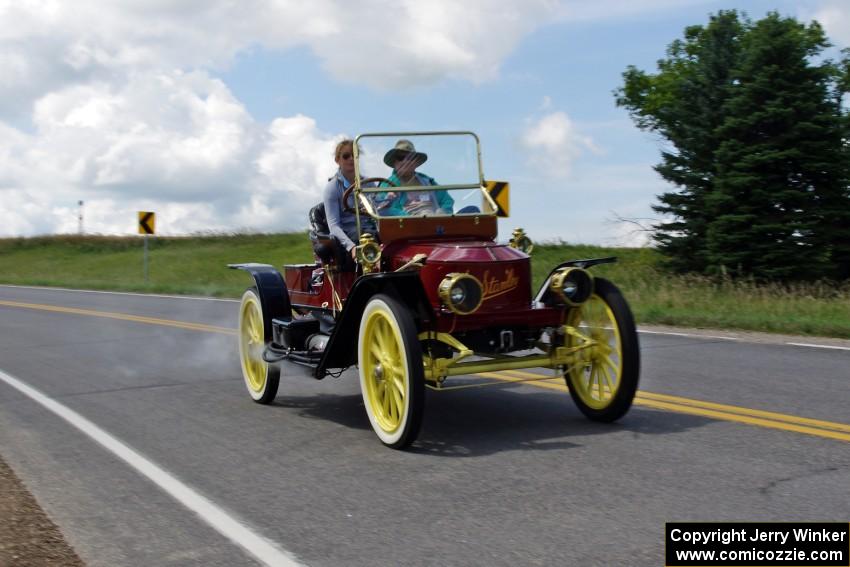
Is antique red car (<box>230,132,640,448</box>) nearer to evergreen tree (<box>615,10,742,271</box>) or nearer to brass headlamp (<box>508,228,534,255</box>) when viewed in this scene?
brass headlamp (<box>508,228,534,255</box>)

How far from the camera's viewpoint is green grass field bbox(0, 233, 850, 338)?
48.0 ft

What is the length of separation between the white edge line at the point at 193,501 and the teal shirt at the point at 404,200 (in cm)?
255

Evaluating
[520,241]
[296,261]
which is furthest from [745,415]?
[296,261]

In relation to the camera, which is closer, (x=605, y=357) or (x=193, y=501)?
(x=193, y=501)

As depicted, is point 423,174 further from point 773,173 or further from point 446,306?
point 773,173

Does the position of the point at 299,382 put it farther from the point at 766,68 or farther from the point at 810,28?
the point at 810,28

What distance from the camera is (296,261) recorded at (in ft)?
136

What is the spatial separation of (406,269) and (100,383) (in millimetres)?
4907

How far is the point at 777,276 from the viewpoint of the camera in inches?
918

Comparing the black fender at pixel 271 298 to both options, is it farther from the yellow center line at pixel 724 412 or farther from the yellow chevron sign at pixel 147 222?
the yellow chevron sign at pixel 147 222

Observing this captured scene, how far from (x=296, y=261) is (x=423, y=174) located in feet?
113

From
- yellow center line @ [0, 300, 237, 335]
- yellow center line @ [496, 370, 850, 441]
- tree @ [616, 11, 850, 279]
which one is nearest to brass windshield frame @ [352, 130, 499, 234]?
yellow center line @ [496, 370, 850, 441]

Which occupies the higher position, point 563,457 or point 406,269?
point 406,269

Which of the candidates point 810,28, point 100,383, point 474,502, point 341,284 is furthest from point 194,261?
point 474,502
